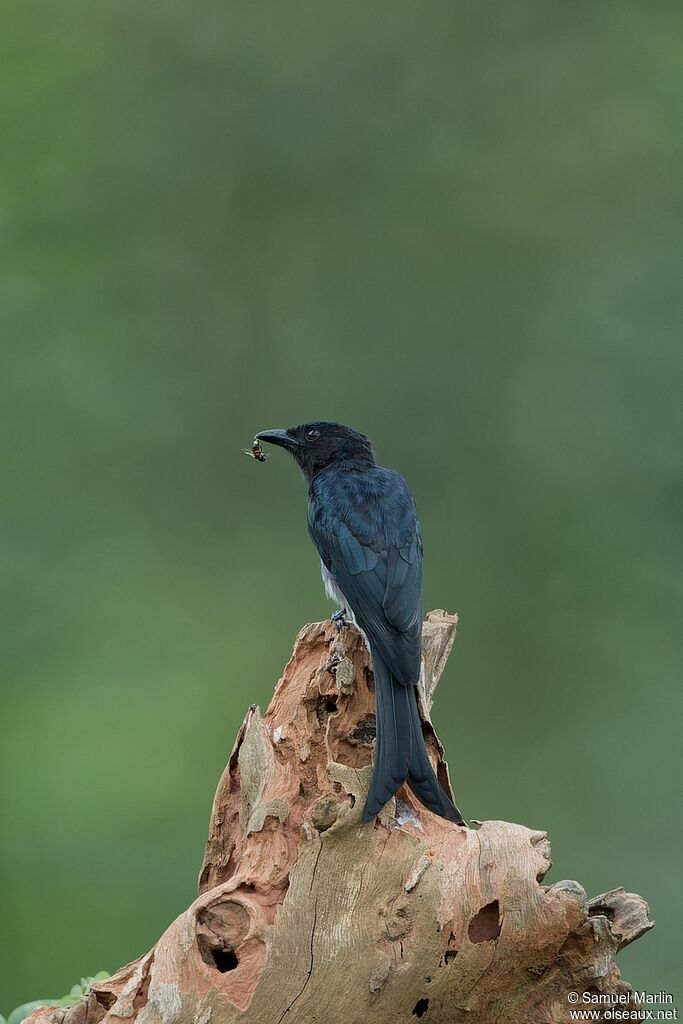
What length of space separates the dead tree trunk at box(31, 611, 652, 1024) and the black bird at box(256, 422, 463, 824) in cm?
7

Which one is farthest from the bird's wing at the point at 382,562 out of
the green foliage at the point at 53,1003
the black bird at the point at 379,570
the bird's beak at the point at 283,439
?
the green foliage at the point at 53,1003

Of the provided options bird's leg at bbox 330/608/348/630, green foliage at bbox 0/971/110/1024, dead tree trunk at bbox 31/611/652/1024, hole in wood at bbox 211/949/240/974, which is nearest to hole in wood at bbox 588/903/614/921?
dead tree trunk at bbox 31/611/652/1024

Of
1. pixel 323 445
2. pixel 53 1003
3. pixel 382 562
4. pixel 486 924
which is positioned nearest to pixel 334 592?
pixel 382 562

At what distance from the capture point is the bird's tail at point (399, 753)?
108 inches

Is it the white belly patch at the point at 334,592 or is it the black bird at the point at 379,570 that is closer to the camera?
the black bird at the point at 379,570

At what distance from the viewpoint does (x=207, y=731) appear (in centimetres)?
829

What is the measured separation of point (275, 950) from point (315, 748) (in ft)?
1.53

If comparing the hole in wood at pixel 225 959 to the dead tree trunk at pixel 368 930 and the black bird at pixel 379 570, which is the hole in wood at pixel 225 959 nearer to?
the dead tree trunk at pixel 368 930

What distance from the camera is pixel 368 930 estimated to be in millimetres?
2666

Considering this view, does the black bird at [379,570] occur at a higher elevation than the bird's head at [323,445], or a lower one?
lower

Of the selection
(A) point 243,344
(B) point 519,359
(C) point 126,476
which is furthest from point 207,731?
(B) point 519,359

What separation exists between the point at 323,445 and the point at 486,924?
5.59 ft

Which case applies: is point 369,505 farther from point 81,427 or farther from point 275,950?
point 81,427

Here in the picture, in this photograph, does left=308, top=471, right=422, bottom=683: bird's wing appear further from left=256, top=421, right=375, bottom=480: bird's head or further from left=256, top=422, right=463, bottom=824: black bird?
left=256, top=421, right=375, bottom=480: bird's head
